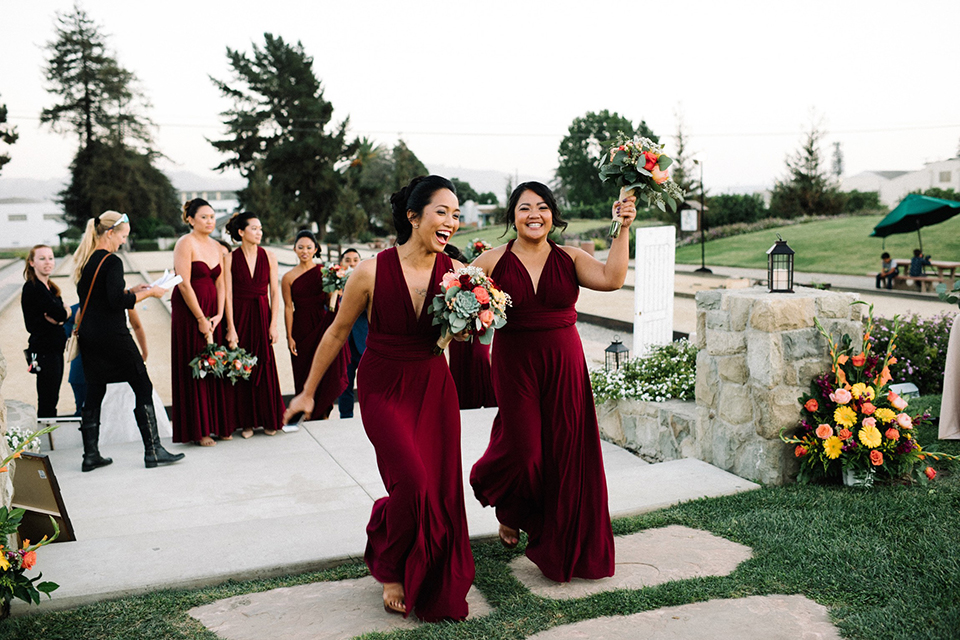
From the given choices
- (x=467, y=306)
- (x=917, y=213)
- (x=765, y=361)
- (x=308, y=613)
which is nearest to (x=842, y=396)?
(x=765, y=361)

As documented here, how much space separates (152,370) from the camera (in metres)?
13.1

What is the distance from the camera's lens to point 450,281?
3.47m

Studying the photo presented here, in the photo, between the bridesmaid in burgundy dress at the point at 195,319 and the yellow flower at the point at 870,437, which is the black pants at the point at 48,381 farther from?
the yellow flower at the point at 870,437

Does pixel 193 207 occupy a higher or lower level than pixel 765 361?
higher

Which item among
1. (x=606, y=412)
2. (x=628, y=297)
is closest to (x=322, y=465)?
(x=606, y=412)

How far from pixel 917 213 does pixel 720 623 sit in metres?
20.5

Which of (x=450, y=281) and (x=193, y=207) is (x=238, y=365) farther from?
(x=450, y=281)

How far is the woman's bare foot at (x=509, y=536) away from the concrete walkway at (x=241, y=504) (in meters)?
0.14

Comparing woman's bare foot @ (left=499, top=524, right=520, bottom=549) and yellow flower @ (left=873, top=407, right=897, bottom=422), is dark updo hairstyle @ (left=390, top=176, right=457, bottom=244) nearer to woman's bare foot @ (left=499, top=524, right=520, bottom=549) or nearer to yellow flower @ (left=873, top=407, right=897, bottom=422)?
woman's bare foot @ (left=499, top=524, right=520, bottom=549)

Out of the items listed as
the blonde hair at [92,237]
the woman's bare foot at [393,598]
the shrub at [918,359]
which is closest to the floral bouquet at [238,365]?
the blonde hair at [92,237]

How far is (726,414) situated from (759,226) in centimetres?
4071

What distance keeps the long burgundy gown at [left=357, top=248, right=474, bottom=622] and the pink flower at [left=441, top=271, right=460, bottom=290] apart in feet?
0.49

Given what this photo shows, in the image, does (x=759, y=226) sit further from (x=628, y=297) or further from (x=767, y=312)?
(x=767, y=312)

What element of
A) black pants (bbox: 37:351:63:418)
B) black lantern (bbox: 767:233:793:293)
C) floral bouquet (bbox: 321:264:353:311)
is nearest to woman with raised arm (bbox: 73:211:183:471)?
black pants (bbox: 37:351:63:418)
